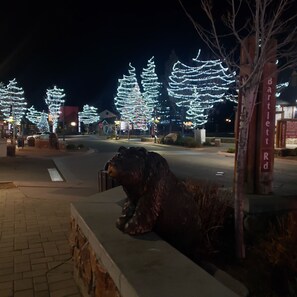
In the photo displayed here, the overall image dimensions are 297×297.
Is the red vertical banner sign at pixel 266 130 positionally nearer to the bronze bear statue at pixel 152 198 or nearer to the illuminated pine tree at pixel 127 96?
the bronze bear statue at pixel 152 198

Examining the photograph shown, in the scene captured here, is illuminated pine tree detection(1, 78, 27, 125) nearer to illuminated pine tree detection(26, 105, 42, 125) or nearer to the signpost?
illuminated pine tree detection(26, 105, 42, 125)

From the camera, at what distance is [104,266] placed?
2.82 metres

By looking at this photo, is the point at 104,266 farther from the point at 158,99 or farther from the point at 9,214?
the point at 158,99

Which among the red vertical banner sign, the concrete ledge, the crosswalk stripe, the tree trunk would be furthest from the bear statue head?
the crosswalk stripe

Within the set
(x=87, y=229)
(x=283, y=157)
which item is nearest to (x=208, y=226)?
(x=87, y=229)

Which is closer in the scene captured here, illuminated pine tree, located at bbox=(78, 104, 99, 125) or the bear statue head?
the bear statue head

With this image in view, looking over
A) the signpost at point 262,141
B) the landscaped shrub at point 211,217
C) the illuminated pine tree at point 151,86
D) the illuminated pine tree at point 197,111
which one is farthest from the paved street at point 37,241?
the illuminated pine tree at point 151,86

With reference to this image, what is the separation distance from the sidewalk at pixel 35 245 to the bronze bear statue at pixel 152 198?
1.24m

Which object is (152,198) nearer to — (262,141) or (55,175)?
(262,141)

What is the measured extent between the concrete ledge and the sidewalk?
1.67 ft

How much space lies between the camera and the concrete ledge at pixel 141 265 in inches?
83.7

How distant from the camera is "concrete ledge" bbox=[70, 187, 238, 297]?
6.97 ft

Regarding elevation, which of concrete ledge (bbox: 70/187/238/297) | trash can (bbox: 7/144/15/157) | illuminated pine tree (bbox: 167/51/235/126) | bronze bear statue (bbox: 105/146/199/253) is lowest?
trash can (bbox: 7/144/15/157)

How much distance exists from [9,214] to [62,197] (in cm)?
188
